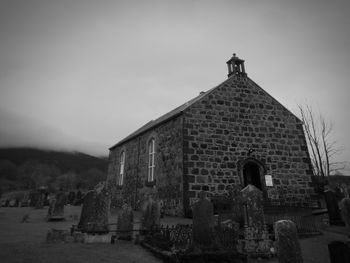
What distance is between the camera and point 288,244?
192 inches

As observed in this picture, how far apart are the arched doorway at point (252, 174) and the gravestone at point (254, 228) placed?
7007mm

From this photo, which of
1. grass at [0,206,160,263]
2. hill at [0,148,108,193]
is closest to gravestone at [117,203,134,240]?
grass at [0,206,160,263]

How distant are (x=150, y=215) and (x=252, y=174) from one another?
29.1 feet

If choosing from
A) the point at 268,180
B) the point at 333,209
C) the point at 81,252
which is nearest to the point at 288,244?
the point at 81,252

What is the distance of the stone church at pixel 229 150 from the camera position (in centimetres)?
1397

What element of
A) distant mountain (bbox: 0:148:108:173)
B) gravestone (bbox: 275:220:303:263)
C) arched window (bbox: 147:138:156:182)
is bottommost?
gravestone (bbox: 275:220:303:263)

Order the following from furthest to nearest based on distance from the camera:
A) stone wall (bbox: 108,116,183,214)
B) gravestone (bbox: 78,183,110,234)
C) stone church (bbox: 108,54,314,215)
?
1. stone wall (bbox: 108,116,183,214)
2. stone church (bbox: 108,54,314,215)
3. gravestone (bbox: 78,183,110,234)

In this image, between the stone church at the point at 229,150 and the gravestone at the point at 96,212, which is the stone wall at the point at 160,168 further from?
the gravestone at the point at 96,212

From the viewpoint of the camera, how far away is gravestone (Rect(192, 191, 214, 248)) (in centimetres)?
722

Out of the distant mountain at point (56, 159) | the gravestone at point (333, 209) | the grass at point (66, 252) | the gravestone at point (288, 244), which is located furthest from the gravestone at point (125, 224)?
the distant mountain at point (56, 159)

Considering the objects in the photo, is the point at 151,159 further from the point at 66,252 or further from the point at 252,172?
the point at 66,252

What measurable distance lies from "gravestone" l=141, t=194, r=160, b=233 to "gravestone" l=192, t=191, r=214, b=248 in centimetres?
196

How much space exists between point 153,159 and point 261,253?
36.6 feet

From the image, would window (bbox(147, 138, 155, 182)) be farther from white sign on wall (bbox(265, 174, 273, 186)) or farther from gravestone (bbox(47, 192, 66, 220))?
white sign on wall (bbox(265, 174, 273, 186))
